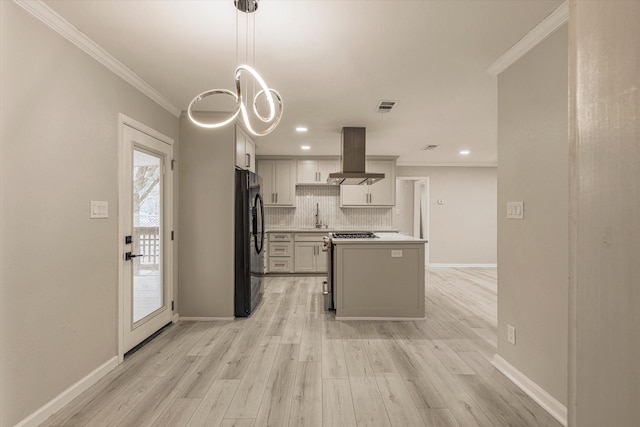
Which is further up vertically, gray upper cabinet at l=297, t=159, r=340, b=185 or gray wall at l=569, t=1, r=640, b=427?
gray upper cabinet at l=297, t=159, r=340, b=185

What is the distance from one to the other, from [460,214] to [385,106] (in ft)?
14.9

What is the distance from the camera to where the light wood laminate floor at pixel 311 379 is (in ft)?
5.94

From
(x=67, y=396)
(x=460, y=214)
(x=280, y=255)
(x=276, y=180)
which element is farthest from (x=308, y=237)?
(x=67, y=396)

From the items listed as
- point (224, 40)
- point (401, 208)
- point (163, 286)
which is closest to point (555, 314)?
point (224, 40)

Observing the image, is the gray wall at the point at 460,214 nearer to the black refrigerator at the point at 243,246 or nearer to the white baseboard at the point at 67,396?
the black refrigerator at the point at 243,246

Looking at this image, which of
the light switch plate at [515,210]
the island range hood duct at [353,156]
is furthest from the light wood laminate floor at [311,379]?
the island range hood duct at [353,156]

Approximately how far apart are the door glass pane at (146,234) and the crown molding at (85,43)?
0.60 m

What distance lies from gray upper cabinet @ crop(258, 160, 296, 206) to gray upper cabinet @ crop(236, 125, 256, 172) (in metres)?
1.59

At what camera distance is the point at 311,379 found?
2221mm

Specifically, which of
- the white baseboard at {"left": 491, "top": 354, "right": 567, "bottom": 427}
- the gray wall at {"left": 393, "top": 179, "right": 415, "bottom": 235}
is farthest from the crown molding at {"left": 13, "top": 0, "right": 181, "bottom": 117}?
the gray wall at {"left": 393, "top": 179, "right": 415, "bottom": 235}

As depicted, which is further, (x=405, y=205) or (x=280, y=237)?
(x=405, y=205)

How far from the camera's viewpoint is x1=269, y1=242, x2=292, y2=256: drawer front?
5.85 m

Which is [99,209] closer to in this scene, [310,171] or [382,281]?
[382,281]

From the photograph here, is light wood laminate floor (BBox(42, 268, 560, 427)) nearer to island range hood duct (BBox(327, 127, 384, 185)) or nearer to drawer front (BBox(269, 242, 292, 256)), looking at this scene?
island range hood duct (BBox(327, 127, 384, 185))
